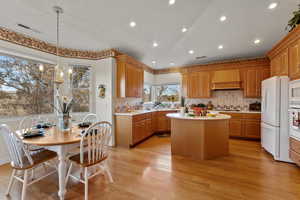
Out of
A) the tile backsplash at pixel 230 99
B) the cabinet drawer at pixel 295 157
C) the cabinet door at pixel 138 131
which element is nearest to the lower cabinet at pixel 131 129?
the cabinet door at pixel 138 131

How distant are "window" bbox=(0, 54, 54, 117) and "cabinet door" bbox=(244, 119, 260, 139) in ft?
19.4

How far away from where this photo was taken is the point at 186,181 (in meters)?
2.19

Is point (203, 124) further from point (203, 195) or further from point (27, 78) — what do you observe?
point (27, 78)

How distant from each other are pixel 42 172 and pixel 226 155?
389cm

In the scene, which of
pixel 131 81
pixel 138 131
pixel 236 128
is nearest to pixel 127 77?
pixel 131 81

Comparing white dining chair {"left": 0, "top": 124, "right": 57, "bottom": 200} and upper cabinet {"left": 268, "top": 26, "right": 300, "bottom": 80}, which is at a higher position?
upper cabinet {"left": 268, "top": 26, "right": 300, "bottom": 80}

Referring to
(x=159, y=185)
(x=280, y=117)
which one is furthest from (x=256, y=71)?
(x=159, y=185)

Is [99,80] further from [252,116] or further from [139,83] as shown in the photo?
[252,116]

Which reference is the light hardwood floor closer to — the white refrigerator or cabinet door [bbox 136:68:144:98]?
the white refrigerator

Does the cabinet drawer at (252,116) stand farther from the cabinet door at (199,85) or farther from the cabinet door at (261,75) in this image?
the cabinet door at (199,85)

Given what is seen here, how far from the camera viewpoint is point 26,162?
184 cm

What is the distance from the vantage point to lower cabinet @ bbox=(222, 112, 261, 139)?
4.21m

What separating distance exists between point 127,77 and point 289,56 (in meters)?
3.86

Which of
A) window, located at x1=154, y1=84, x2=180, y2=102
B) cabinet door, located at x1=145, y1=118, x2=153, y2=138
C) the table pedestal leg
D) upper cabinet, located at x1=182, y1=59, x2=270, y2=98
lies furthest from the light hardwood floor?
window, located at x1=154, y1=84, x2=180, y2=102
